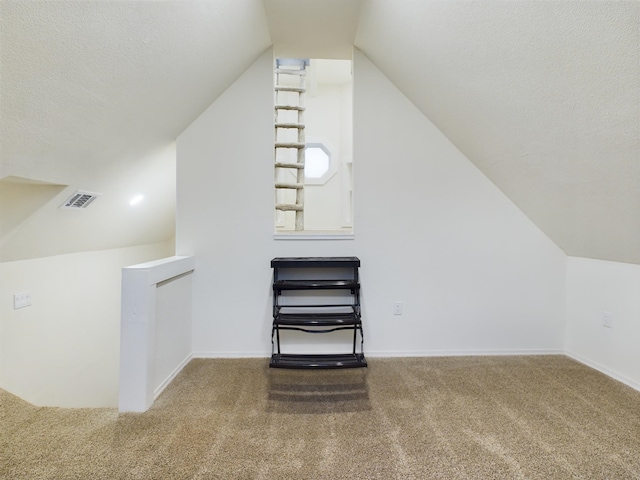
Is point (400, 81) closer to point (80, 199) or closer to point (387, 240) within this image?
point (387, 240)

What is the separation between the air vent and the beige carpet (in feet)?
4.22

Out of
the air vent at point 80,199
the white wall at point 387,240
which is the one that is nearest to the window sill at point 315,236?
the white wall at point 387,240

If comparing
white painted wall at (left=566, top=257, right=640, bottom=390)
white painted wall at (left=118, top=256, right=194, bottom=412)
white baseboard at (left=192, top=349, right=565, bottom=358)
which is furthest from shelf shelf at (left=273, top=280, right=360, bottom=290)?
white painted wall at (left=566, top=257, right=640, bottom=390)

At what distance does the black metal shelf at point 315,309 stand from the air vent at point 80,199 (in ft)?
4.73

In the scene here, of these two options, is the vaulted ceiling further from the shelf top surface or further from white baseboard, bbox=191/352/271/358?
white baseboard, bbox=191/352/271/358

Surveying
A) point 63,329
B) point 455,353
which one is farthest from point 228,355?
point 455,353

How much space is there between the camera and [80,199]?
2172mm

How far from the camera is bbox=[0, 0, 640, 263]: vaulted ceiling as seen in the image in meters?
1.27

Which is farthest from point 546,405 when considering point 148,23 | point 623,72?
point 148,23

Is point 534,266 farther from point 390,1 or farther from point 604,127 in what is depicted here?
point 390,1

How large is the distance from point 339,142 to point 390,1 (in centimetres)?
259

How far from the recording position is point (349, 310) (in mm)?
2629

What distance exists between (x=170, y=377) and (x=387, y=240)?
2.00 m

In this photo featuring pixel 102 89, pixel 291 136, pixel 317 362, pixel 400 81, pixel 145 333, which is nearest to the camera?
pixel 102 89
